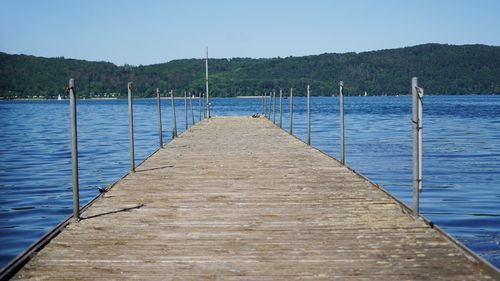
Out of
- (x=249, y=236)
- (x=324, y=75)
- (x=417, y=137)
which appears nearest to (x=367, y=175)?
(x=417, y=137)

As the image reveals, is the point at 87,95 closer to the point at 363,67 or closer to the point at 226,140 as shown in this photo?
the point at 363,67

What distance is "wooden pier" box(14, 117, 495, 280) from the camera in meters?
4.40

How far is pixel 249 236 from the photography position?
17.7 ft

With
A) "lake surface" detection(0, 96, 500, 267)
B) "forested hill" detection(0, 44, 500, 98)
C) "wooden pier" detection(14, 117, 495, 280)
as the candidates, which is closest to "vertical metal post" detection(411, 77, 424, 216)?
"wooden pier" detection(14, 117, 495, 280)

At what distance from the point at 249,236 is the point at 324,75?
149 m

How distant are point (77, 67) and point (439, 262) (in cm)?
14783

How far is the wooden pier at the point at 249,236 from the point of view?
4.40 metres

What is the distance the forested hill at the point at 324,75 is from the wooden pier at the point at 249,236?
12949 centimetres

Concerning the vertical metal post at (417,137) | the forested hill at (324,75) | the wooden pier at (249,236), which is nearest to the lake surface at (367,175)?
the vertical metal post at (417,137)

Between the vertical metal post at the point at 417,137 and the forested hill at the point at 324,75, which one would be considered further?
the forested hill at the point at 324,75

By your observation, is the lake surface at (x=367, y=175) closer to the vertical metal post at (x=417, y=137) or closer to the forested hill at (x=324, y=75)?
the vertical metal post at (x=417, y=137)

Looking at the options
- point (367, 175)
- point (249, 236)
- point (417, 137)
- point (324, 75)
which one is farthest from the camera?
point (324, 75)

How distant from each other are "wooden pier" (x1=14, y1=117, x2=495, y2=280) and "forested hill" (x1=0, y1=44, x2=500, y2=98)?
129493 millimetres

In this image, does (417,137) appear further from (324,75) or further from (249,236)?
(324,75)
